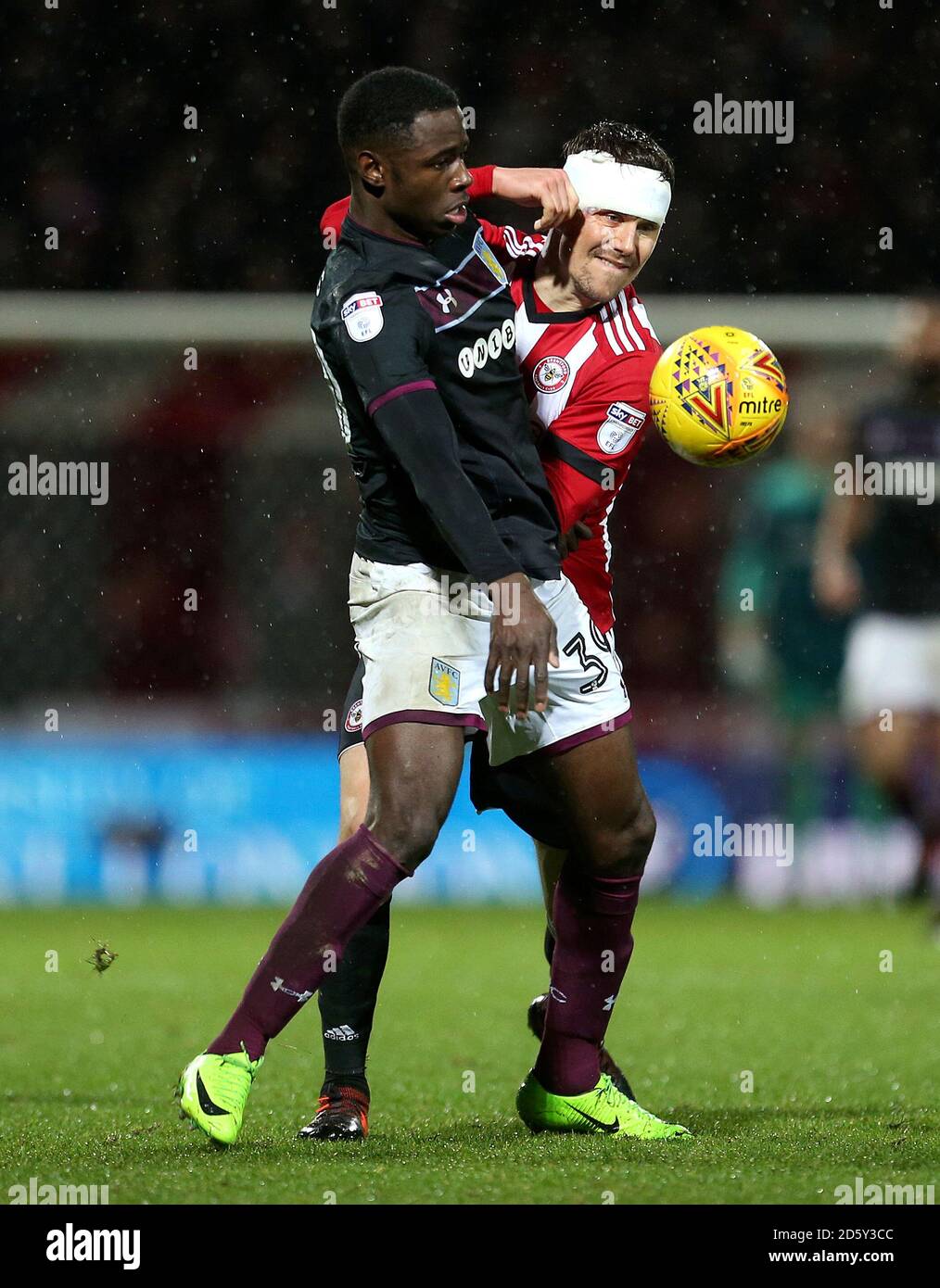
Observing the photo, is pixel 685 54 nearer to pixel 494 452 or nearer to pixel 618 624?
pixel 618 624

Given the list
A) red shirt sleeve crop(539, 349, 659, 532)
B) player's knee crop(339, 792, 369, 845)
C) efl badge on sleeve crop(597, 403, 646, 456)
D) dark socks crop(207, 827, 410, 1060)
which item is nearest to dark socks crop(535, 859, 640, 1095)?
player's knee crop(339, 792, 369, 845)

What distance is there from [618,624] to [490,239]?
662 centimetres

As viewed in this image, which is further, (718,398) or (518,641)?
(718,398)

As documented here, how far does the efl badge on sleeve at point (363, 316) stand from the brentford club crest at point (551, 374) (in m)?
0.58

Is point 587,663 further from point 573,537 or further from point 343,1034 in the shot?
point 343,1034

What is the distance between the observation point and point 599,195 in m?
3.83

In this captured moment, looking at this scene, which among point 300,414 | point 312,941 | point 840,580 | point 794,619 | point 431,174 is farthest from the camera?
point 300,414

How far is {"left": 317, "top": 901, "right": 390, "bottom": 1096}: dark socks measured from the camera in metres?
3.77

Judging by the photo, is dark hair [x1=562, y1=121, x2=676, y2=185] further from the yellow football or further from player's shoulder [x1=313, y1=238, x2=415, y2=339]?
player's shoulder [x1=313, y1=238, x2=415, y2=339]

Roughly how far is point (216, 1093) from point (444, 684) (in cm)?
86

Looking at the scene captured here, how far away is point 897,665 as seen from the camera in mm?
7988

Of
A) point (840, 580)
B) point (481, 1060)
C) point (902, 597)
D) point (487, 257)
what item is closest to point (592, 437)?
point (487, 257)

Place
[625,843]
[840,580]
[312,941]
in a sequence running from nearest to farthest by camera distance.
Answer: [312,941], [625,843], [840,580]

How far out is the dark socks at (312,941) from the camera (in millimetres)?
3332
